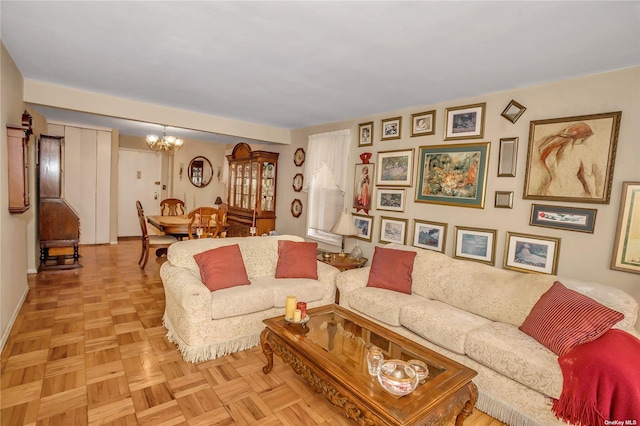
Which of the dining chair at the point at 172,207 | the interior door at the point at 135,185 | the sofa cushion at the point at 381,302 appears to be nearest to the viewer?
the sofa cushion at the point at 381,302

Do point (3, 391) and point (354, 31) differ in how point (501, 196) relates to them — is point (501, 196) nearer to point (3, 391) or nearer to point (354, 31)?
point (354, 31)

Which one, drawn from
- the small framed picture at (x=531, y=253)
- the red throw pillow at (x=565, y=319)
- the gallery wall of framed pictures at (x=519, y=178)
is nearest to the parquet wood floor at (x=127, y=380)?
the red throw pillow at (x=565, y=319)

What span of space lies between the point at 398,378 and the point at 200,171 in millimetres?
6799

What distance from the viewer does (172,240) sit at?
4781 millimetres

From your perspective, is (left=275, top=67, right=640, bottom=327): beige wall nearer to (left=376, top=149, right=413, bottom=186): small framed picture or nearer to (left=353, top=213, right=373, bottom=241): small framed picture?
(left=376, top=149, right=413, bottom=186): small framed picture

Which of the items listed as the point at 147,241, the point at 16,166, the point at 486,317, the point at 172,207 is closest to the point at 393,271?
the point at 486,317

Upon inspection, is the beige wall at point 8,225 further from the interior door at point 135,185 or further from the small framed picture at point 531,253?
the small framed picture at point 531,253

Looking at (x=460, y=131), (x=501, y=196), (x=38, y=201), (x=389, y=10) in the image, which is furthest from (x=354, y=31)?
(x=38, y=201)

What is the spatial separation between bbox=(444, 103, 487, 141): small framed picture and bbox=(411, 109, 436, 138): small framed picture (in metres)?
0.14

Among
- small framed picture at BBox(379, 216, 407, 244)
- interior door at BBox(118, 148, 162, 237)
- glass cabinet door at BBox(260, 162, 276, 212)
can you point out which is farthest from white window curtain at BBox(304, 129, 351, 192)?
interior door at BBox(118, 148, 162, 237)

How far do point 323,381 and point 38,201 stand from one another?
4988mm

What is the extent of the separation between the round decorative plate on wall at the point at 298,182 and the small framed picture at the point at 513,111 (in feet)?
9.41

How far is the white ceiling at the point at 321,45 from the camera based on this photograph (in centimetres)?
162

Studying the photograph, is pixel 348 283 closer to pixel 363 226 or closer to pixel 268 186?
pixel 363 226
